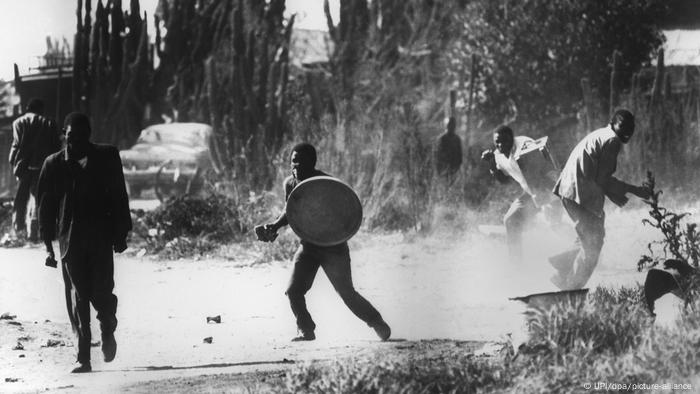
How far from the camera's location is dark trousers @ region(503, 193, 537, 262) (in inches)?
469

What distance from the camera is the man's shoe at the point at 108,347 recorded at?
794 cm

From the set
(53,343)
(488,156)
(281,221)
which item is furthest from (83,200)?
(488,156)

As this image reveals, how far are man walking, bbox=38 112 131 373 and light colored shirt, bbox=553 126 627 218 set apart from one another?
3.64 m

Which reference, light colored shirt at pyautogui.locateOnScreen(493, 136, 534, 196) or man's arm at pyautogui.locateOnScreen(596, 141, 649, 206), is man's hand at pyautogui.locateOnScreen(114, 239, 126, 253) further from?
light colored shirt at pyautogui.locateOnScreen(493, 136, 534, 196)

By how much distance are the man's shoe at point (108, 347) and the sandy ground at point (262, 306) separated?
101mm

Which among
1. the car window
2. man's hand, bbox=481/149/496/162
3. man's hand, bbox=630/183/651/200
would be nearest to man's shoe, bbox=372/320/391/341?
man's hand, bbox=630/183/651/200

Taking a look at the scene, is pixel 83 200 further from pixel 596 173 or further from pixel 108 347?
pixel 596 173

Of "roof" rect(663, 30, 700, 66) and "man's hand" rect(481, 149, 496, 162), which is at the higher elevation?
"roof" rect(663, 30, 700, 66)

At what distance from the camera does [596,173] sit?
9.56m

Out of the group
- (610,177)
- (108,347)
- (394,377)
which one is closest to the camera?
(394,377)

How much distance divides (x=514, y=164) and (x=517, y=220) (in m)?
0.58

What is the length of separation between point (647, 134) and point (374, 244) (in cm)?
455

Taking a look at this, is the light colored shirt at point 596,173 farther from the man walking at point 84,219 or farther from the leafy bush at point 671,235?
the man walking at point 84,219

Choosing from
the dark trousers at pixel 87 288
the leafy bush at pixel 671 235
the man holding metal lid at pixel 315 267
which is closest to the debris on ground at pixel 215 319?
the man holding metal lid at pixel 315 267
